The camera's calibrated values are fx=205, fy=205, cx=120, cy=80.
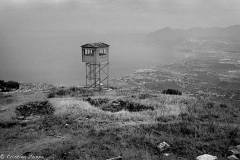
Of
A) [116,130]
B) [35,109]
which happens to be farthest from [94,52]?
[116,130]

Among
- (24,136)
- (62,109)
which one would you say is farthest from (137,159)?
(62,109)

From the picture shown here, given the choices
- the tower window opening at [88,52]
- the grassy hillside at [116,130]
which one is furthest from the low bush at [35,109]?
the tower window opening at [88,52]

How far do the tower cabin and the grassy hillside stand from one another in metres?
9.71

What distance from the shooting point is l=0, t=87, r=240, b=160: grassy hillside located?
414 inches

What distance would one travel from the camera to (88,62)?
29.5 m

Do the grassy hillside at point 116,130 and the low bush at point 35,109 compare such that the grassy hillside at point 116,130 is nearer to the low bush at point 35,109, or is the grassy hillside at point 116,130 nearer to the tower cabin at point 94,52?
the low bush at point 35,109

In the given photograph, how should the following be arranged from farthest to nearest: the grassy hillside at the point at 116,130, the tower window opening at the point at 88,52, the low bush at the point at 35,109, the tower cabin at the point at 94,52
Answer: the tower window opening at the point at 88,52, the tower cabin at the point at 94,52, the low bush at the point at 35,109, the grassy hillside at the point at 116,130

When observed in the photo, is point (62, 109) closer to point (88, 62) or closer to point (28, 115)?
point (28, 115)

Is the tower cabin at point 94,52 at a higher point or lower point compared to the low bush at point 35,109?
higher

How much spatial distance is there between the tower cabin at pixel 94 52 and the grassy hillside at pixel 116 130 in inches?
382

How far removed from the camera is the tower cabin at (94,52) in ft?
92.9

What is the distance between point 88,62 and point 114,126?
1700 cm

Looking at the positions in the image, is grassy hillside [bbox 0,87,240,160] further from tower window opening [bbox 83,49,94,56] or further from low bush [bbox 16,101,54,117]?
tower window opening [bbox 83,49,94,56]

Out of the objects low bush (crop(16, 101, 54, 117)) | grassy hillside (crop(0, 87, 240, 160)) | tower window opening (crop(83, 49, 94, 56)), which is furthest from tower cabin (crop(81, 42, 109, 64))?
low bush (crop(16, 101, 54, 117))
